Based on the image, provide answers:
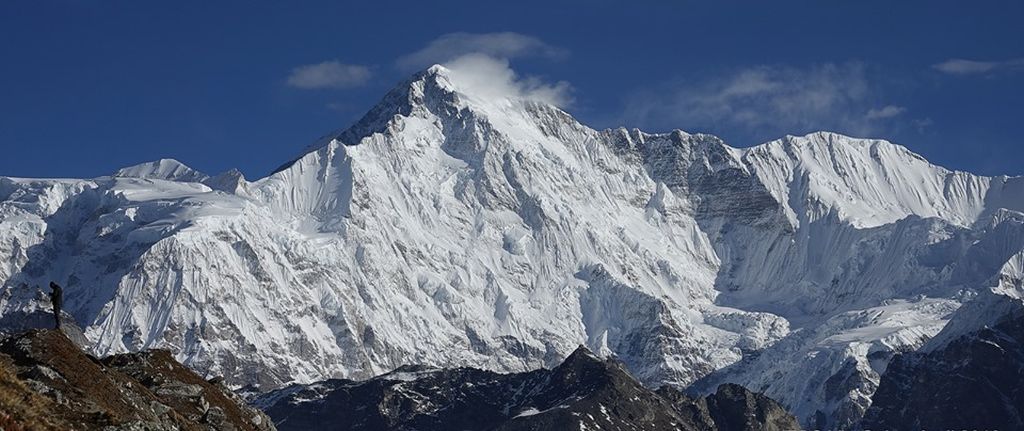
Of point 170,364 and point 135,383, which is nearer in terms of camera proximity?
point 135,383

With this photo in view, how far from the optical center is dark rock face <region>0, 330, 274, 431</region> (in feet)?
230

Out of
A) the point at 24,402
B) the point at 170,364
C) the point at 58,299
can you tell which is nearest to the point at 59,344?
the point at 58,299

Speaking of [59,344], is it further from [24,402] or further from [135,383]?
[24,402]

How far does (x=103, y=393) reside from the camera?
91812 mm

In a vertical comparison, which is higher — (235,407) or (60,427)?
(235,407)

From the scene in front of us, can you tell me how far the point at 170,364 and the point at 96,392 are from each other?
27614mm

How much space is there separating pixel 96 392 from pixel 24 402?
84.6 feet

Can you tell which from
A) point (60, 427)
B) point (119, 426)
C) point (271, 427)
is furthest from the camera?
point (271, 427)

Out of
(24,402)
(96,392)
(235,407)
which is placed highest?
(235,407)

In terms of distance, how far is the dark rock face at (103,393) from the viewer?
7003cm

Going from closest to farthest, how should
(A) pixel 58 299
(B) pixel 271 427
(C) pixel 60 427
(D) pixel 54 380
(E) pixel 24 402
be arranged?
(E) pixel 24 402 < (C) pixel 60 427 < (D) pixel 54 380 < (A) pixel 58 299 < (B) pixel 271 427

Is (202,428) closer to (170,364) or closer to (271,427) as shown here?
(170,364)

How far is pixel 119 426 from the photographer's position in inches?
3157

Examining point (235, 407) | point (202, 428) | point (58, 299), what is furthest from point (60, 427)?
point (235, 407)
